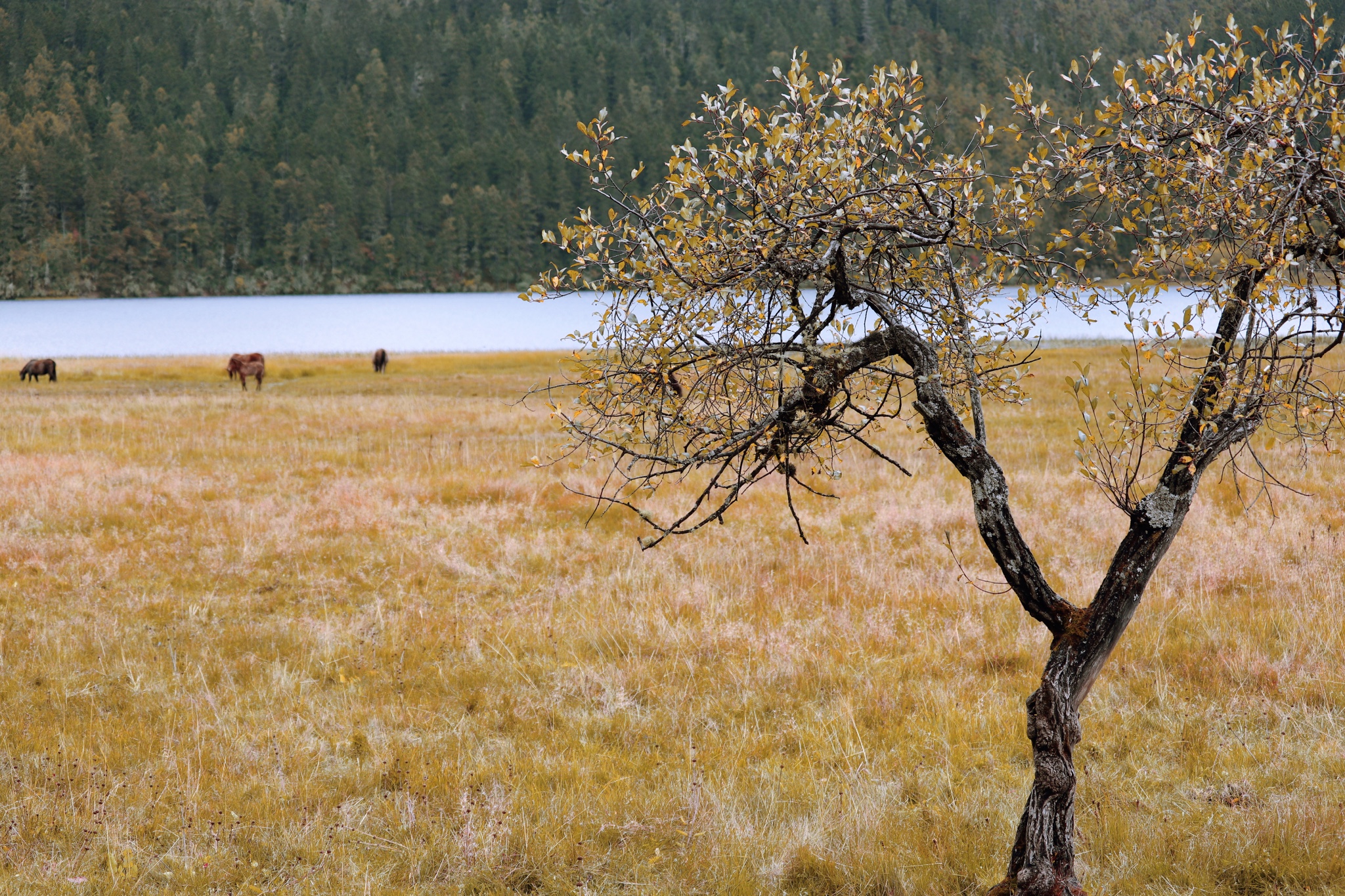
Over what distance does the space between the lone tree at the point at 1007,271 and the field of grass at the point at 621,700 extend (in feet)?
7.12

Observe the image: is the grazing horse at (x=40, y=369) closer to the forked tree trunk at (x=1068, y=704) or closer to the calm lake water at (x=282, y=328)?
the calm lake water at (x=282, y=328)

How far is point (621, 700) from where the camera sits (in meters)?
10.1

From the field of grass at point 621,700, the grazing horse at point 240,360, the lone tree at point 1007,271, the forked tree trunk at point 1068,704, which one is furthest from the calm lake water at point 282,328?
the forked tree trunk at point 1068,704

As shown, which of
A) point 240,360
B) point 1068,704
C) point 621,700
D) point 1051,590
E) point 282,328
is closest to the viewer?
point 1068,704

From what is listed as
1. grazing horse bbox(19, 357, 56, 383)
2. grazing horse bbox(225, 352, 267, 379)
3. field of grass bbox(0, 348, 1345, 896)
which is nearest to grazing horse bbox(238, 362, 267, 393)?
grazing horse bbox(225, 352, 267, 379)

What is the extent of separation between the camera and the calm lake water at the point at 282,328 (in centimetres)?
10475

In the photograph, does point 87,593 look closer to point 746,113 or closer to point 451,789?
point 451,789

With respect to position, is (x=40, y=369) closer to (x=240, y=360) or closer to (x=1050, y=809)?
(x=240, y=360)

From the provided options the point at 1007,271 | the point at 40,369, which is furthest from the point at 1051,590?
the point at 40,369

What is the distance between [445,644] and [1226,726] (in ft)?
29.0

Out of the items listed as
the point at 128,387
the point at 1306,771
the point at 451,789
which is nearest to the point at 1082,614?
the point at 1306,771

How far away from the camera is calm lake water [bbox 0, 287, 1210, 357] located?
4124 inches

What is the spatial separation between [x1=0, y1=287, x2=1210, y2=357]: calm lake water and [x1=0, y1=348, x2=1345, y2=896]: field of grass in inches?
2743

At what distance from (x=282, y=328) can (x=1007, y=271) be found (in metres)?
150
